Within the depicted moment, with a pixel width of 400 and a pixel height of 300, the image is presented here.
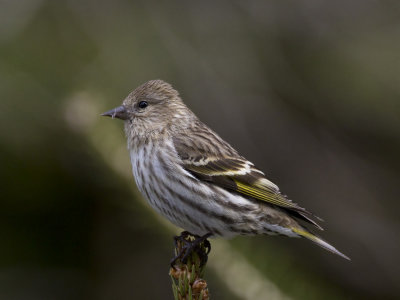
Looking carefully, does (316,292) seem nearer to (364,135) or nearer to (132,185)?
(132,185)

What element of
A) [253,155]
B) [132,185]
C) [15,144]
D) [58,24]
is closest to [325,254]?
[253,155]

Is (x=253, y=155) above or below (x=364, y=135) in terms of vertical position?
below

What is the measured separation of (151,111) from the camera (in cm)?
429

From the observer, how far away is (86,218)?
5148 mm

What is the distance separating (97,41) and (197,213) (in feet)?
9.13

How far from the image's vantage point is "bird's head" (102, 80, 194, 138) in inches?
165

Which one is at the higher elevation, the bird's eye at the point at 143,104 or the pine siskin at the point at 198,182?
the bird's eye at the point at 143,104

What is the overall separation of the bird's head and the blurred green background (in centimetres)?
14

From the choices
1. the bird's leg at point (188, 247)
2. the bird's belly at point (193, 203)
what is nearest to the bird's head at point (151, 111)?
the bird's belly at point (193, 203)

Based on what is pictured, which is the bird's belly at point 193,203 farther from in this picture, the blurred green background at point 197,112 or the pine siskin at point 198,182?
the blurred green background at point 197,112

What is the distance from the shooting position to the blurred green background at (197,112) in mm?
4613

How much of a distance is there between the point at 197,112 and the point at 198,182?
8.80 feet

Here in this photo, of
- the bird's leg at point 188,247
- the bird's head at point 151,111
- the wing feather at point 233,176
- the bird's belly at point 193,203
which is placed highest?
the bird's head at point 151,111

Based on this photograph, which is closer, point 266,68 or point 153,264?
point 153,264
